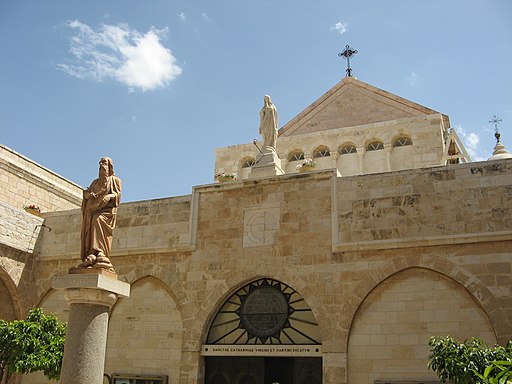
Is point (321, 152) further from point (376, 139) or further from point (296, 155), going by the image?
point (376, 139)

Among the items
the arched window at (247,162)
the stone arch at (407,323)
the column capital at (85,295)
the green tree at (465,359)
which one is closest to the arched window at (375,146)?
the arched window at (247,162)

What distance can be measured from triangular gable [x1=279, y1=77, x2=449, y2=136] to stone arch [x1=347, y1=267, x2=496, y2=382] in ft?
39.9

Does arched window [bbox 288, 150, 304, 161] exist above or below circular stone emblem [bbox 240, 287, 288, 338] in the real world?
above

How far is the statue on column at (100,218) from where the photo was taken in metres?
8.75

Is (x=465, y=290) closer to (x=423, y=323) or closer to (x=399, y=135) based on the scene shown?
(x=423, y=323)

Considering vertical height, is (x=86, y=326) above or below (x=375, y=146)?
below

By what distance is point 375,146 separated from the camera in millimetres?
21766

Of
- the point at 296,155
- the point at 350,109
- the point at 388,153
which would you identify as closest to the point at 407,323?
the point at 388,153

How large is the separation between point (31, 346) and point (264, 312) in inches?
205

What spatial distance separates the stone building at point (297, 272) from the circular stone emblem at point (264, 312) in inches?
1.2

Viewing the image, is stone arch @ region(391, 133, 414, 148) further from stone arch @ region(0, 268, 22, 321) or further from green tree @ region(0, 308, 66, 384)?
green tree @ region(0, 308, 66, 384)

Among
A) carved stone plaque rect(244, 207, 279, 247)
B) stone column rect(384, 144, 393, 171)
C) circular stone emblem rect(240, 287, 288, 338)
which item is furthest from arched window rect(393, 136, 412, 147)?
circular stone emblem rect(240, 287, 288, 338)

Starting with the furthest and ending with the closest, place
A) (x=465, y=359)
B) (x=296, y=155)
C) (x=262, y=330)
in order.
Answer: (x=296, y=155) → (x=262, y=330) → (x=465, y=359)

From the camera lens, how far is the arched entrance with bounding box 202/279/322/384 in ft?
41.5
